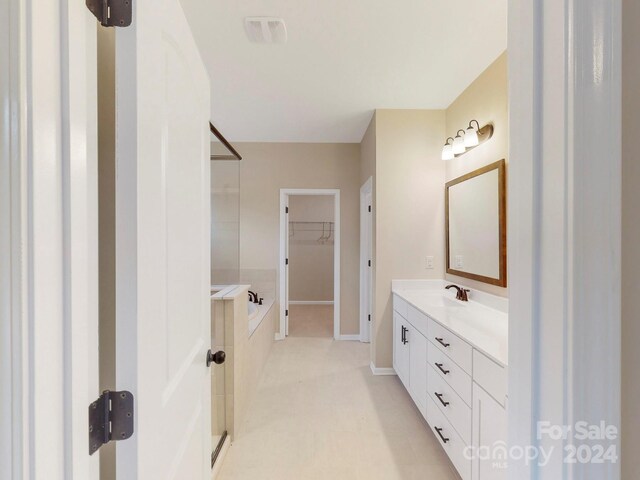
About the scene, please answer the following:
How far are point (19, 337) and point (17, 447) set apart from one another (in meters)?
0.15

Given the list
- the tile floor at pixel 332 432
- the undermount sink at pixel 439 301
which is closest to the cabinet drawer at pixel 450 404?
the tile floor at pixel 332 432

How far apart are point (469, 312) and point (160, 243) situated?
7.06 feet

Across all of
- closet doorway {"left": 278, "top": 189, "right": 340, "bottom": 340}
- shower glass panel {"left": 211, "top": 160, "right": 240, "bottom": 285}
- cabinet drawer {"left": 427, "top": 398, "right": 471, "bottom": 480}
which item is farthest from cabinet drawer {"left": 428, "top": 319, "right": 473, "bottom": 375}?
closet doorway {"left": 278, "top": 189, "right": 340, "bottom": 340}

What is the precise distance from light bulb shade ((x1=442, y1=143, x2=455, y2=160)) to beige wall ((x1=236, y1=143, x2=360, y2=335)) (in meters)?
1.42

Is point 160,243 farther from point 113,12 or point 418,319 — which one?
point 418,319

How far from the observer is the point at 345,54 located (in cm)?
205

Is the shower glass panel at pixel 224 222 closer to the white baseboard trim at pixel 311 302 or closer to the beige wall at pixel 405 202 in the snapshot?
the beige wall at pixel 405 202

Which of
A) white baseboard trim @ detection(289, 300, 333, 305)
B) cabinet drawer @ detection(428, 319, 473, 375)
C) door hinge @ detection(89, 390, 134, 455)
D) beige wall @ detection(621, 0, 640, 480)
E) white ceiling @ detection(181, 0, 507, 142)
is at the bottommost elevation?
white baseboard trim @ detection(289, 300, 333, 305)

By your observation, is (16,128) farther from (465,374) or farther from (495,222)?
(495,222)

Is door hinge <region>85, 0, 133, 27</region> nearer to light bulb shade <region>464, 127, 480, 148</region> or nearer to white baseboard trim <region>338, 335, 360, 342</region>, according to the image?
light bulb shade <region>464, 127, 480, 148</region>

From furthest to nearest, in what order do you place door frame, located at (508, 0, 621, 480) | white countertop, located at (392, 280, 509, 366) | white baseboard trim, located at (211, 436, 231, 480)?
white baseboard trim, located at (211, 436, 231, 480), white countertop, located at (392, 280, 509, 366), door frame, located at (508, 0, 621, 480)

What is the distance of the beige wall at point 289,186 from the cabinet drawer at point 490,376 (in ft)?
8.34

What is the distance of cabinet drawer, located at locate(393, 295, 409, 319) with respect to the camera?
8.23ft

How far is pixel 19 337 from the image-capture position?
42cm
